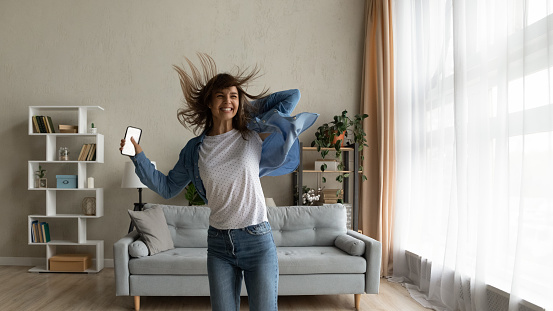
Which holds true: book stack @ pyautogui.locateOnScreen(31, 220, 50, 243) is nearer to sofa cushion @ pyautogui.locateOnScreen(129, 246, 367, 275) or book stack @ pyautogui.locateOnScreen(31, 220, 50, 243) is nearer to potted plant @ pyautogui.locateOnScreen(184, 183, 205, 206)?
potted plant @ pyautogui.locateOnScreen(184, 183, 205, 206)

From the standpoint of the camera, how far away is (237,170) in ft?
5.43

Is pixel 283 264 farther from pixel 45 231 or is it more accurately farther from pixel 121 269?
pixel 45 231

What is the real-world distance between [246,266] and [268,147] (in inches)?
18.6

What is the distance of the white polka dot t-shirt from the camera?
164cm

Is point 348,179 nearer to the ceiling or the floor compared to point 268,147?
nearer to the floor

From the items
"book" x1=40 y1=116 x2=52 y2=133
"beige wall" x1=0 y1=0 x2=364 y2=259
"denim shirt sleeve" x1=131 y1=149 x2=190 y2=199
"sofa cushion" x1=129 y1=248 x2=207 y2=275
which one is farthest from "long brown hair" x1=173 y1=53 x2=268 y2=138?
"book" x1=40 y1=116 x2=52 y2=133

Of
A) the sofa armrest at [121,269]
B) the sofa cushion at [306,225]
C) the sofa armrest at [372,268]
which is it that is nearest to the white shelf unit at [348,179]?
the sofa cushion at [306,225]

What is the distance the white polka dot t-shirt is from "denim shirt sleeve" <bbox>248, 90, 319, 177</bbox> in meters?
0.06

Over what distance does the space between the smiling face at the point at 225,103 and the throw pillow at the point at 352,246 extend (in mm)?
2196

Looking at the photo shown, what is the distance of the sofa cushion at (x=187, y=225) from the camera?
3996 mm

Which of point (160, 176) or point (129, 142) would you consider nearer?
point (129, 142)

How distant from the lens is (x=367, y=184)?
497cm

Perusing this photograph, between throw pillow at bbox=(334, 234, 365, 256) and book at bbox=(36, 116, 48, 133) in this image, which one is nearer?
throw pillow at bbox=(334, 234, 365, 256)

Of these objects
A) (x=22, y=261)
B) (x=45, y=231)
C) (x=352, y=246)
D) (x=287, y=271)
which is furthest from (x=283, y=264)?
(x=22, y=261)
